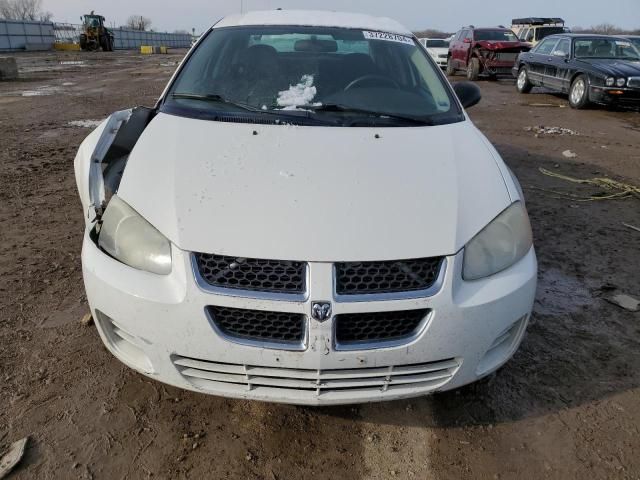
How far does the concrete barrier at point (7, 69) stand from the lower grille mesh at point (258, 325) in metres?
18.0

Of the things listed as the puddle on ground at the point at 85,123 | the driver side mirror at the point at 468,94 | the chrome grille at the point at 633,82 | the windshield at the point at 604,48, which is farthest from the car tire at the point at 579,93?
the puddle on ground at the point at 85,123

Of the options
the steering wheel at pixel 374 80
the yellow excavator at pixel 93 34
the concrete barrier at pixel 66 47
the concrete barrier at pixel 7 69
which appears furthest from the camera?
the concrete barrier at pixel 66 47

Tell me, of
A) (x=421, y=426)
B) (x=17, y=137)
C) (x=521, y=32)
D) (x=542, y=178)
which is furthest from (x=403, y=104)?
(x=521, y=32)

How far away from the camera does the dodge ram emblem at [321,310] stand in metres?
1.71

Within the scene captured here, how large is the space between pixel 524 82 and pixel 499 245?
13.6m

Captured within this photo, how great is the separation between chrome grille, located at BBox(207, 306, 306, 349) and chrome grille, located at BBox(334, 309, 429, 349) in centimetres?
15

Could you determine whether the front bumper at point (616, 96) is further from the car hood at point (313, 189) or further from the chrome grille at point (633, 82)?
the car hood at point (313, 189)

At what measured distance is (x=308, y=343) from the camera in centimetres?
174

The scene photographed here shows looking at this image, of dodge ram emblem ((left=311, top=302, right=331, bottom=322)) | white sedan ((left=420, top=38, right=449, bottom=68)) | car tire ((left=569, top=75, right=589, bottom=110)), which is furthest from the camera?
white sedan ((left=420, top=38, right=449, bottom=68))

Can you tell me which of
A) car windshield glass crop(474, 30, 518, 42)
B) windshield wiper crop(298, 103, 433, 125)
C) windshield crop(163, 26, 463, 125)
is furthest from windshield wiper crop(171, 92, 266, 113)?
car windshield glass crop(474, 30, 518, 42)

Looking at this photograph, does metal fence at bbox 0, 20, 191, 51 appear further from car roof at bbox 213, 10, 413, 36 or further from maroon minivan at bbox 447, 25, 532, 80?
car roof at bbox 213, 10, 413, 36

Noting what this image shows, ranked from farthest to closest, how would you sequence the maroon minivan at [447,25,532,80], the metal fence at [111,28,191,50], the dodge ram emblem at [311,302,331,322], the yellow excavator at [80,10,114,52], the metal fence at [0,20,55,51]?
the metal fence at [111,28,191,50] < the yellow excavator at [80,10,114,52] < the metal fence at [0,20,55,51] < the maroon minivan at [447,25,532,80] < the dodge ram emblem at [311,302,331,322]

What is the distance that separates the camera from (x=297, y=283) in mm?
1754

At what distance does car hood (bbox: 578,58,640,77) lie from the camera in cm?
989
